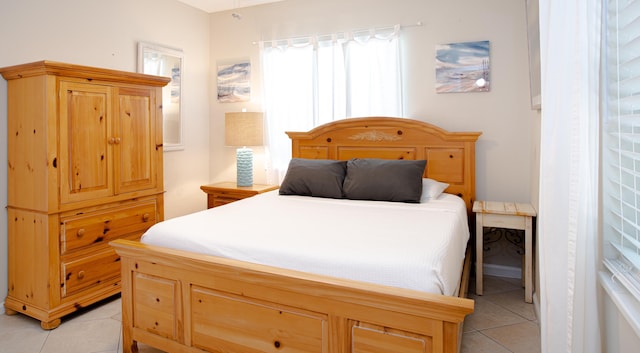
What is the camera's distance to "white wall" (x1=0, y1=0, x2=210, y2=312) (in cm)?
280

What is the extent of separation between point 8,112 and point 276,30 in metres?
2.43

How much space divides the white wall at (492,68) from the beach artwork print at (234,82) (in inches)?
30.2

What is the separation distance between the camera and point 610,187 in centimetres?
136

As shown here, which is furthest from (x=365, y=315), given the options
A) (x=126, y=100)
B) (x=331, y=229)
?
(x=126, y=100)

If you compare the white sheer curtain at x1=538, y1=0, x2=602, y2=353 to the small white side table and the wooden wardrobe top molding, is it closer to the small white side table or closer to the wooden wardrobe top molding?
the small white side table

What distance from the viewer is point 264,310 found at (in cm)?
184

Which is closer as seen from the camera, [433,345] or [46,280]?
[433,345]

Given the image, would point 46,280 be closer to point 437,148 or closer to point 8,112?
point 8,112

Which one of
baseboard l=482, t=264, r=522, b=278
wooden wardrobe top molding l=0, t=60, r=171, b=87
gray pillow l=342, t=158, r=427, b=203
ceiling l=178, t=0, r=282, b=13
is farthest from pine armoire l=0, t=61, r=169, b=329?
baseboard l=482, t=264, r=522, b=278

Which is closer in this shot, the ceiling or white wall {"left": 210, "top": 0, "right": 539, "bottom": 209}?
white wall {"left": 210, "top": 0, "right": 539, "bottom": 209}

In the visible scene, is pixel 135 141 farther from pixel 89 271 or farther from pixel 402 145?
pixel 402 145

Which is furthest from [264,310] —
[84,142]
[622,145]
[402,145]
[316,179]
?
[402,145]

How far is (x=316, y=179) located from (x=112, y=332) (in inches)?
67.8

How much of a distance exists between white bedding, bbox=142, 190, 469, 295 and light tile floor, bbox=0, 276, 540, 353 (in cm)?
54
